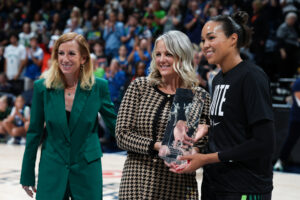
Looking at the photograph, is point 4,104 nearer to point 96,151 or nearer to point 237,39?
point 96,151

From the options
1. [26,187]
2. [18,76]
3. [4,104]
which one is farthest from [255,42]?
[26,187]

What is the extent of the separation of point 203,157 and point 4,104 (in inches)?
321

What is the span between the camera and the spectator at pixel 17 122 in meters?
8.83

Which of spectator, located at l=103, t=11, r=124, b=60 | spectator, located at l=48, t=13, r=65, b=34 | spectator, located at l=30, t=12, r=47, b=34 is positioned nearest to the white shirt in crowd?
spectator, located at l=30, t=12, r=47, b=34

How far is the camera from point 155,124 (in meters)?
2.11

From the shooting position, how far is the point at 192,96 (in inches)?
76.3

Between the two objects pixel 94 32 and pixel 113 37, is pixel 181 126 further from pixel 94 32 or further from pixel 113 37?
pixel 94 32

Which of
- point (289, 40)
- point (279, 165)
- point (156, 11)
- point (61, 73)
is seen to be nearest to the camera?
point (61, 73)

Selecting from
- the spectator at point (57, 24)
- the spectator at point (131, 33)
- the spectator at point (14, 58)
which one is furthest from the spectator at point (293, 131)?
the spectator at point (57, 24)

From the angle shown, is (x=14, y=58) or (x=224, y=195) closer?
(x=224, y=195)

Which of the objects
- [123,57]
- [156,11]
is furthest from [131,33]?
[123,57]

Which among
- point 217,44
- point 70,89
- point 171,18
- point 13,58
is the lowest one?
point 70,89

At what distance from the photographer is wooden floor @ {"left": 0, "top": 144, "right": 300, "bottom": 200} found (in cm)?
459

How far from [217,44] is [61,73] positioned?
3.24 feet
